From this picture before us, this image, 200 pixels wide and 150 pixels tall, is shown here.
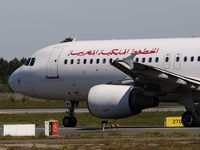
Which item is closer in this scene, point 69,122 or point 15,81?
point 69,122

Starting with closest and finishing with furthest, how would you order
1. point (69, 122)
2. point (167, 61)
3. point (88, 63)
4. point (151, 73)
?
point (151, 73) → point (167, 61) → point (88, 63) → point (69, 122)

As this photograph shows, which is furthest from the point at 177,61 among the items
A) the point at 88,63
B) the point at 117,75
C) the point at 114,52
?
the point at 88,63

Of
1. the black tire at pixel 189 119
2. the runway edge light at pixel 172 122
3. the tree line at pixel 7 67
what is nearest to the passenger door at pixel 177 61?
the black tire at pixel 189 119

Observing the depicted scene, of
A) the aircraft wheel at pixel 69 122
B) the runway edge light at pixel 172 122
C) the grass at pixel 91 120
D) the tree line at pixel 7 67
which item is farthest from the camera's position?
the tree line at pixel 7 67

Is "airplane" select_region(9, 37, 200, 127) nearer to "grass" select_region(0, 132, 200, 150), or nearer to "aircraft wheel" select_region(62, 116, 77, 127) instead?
"aircraft wheel" select_region(62, 116, 77, 127)

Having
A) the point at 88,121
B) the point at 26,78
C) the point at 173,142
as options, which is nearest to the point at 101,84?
the point at 26,78

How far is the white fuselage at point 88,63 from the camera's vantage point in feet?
122

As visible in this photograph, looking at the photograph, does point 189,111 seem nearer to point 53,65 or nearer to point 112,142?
point 53,65

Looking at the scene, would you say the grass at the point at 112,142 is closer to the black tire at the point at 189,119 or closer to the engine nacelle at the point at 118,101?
the engine nacelle at the point at 118,101

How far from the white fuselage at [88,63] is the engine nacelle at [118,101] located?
196 cm

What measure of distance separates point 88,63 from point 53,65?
2.20 meters

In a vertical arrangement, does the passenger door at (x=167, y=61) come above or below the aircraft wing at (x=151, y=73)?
above

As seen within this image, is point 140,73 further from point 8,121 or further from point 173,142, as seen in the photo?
point 8,121

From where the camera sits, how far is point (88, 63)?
40406 mm
